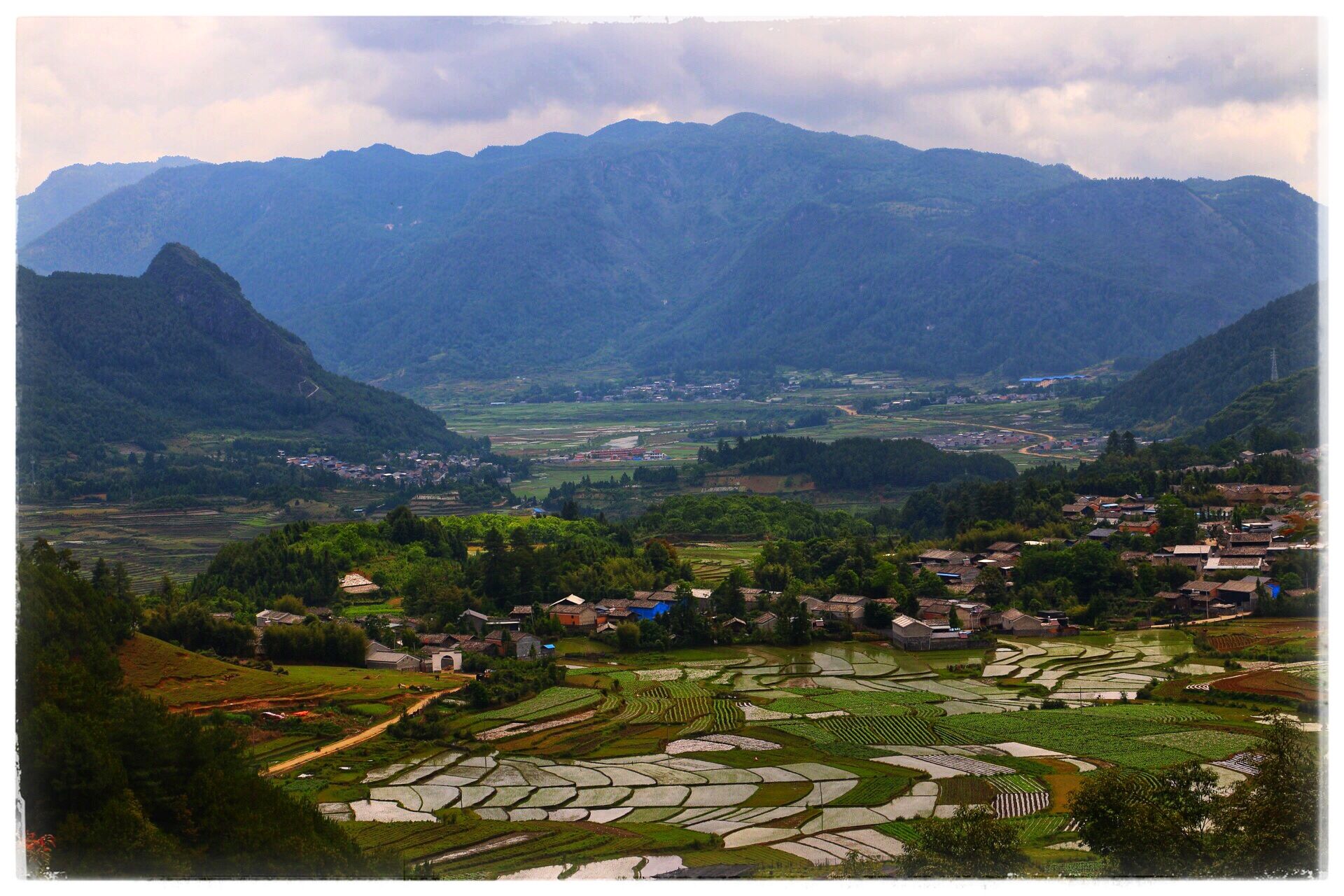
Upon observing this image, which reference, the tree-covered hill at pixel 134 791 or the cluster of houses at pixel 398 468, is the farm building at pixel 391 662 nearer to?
the tree-covered hill at pixel 134 791

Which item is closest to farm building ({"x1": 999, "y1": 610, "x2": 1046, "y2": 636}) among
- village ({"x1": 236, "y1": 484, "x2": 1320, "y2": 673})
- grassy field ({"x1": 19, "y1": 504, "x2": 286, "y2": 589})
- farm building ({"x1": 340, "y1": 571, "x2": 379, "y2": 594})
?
village ({"x1": 236, "y1": 484, "x2": 1320, "y2": 673})

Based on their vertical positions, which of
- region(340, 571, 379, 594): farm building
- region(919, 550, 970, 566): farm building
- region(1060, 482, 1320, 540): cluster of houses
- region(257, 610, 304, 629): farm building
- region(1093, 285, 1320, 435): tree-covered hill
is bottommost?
region(257, 610, 304, 629): farm building

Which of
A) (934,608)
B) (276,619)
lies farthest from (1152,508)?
(276,619)

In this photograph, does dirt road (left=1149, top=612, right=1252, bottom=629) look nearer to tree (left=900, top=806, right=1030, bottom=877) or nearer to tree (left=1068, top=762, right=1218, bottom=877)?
tree (left=1068, top=762, right=1218, bottom=877)

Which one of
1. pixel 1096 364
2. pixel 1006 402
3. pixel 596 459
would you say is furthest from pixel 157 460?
pixel 1096 364

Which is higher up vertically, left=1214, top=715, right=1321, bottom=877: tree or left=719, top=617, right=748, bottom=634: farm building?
left=1214, top=715, right=1321, bottom=877: tree

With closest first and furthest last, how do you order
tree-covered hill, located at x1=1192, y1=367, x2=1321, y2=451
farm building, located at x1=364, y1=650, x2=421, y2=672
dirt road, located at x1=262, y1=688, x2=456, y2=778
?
1. dirt road, located at x1=262, y1=688, x2=456, y2=778
2. farm building, located at x1=364, y1=650, x2=421, y2=672
3. tree-covered hill, located at x1=1192, y1=367, x2=1321, y2=451

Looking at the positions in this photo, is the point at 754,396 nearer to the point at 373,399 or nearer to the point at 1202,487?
the point at 373,399
